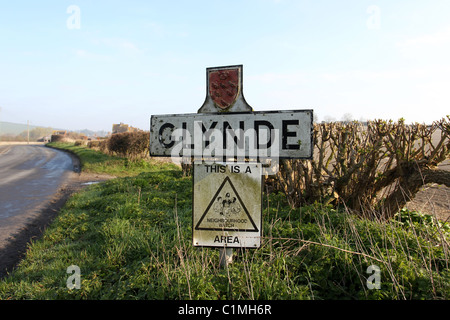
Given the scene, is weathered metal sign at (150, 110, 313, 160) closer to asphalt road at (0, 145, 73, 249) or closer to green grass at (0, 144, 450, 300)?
green grass at (0, 144, 450, 300)

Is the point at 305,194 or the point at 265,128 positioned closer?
the point at 265,128

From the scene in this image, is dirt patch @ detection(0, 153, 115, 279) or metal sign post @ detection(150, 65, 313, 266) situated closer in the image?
metal sign post @ detection(150, 65, 313, 266)

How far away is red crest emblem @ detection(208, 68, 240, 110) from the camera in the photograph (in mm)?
2363

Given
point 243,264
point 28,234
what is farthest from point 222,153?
point 28,234

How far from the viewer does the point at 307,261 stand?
2986 mm

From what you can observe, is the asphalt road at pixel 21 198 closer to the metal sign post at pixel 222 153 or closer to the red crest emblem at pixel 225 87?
the metal sign post at pixel 222 153

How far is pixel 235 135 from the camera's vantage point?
2.24m

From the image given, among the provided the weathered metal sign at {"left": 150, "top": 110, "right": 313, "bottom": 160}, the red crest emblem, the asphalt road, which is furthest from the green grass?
the asphalt road

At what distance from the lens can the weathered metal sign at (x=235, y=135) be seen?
6.97 feet

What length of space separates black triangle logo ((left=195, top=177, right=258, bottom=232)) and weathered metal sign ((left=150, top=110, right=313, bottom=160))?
1.12ft

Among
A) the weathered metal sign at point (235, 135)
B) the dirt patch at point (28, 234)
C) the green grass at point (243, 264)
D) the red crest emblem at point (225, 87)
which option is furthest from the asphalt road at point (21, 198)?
the red crest emblem at point (225, 87)
